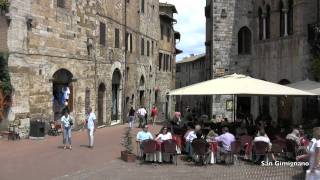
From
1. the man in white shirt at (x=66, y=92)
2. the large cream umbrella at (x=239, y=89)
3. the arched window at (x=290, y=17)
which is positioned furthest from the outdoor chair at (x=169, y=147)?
the arched window at (x=290, y=17)

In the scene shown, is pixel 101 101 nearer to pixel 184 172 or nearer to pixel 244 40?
pixel 244 40

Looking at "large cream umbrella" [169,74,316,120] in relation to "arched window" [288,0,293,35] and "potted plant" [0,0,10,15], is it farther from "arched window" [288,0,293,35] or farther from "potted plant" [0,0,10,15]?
"arched window" [288,0,293,35]

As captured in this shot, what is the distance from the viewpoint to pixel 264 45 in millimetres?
31953

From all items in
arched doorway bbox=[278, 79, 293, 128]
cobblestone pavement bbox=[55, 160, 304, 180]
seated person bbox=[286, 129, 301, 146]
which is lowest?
cobblestone pavement bbox=[55, 160, 304, 180]

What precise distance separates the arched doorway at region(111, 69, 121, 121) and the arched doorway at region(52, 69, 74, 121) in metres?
7.05

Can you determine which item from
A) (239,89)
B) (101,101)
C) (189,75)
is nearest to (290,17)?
(101,101)

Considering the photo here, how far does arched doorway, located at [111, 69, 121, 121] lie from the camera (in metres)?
36.2

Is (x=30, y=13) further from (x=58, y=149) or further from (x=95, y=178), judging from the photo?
(x=95, y=178)

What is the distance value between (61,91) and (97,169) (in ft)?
44.6

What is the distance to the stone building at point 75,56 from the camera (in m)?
24.3

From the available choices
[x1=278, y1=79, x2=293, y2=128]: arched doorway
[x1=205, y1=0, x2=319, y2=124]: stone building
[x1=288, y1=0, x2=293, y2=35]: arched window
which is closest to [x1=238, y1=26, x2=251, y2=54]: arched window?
[x1=205, y1=0, x2=319, y2=124]: stone building

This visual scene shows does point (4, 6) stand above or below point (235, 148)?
above

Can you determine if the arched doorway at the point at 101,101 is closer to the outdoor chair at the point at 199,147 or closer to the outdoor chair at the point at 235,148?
the outdoor chair at the point at 235,148

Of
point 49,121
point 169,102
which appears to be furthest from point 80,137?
point 169,102
